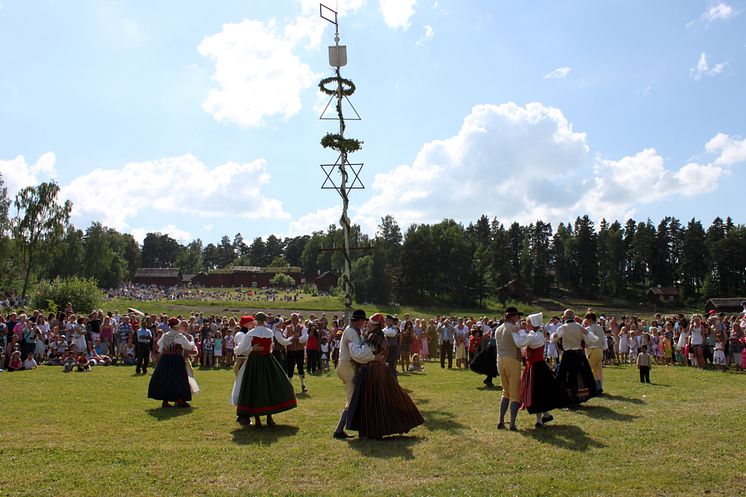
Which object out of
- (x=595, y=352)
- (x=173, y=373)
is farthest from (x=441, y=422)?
(x=173, y=373)

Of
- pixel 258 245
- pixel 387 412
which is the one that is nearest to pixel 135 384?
pixel 387 412

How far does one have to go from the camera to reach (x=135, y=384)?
52.3 feet

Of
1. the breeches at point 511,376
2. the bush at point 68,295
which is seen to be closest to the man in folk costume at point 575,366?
the breeches at point 511,376

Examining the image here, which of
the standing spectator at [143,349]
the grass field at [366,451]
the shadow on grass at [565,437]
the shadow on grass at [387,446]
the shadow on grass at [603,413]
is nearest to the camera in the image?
the grass field at [366,451]

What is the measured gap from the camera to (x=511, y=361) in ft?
33.1

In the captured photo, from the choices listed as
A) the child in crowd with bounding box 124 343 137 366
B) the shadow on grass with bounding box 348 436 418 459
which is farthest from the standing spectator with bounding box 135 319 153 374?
the shadow on grass with bounding box 348 436 418 459

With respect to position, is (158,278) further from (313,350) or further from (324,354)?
(313,350)

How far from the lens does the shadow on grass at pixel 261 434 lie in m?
9.12

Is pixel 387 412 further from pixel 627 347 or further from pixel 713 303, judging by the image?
pixel 713 303

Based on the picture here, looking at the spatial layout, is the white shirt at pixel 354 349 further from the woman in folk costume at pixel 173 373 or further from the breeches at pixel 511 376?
the woman in folk costume at pixel 173 373

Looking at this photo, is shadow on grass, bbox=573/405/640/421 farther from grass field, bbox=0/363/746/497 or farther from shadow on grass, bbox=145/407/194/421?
shadow on grass, bbox=145/407/194/421

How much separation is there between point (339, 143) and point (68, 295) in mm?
30796

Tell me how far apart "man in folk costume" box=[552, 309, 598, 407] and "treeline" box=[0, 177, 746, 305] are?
59.3 metres

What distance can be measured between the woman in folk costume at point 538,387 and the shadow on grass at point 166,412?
6667 millimetres
